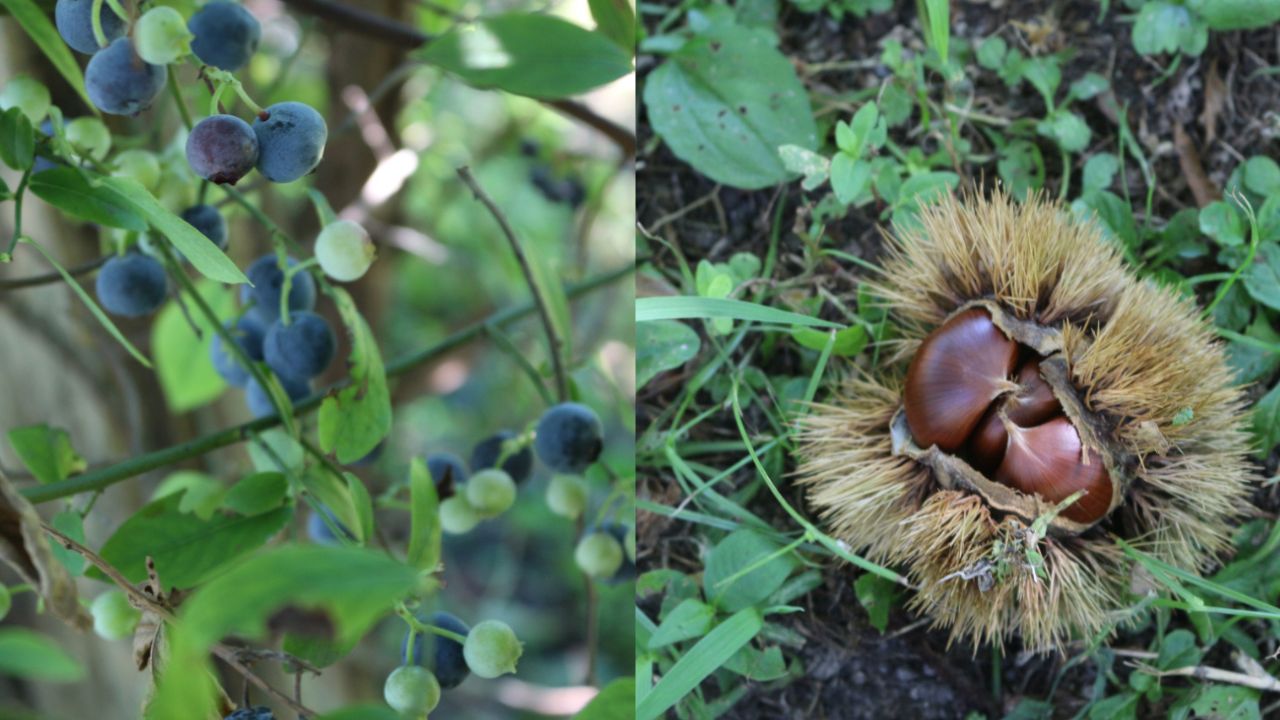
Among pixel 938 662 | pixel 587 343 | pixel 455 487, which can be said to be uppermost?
pixel 455 487

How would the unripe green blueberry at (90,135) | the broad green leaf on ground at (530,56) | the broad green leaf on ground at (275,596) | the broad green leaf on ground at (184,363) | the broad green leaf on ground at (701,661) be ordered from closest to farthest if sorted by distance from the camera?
the broad green leaf on ground at (275,596)
the broad green leaf on ground at (530,56)
the unripe green blueberry at (90,135)
the broad green leaf on ground at (701,661)
the broad green leaf on ground at (184,363)

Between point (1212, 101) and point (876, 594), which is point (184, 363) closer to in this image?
point (876, 594)

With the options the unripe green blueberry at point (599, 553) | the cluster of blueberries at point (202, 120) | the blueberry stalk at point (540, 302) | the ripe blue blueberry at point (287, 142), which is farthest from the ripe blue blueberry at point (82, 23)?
the unripe green blueberry at point (599, 553)

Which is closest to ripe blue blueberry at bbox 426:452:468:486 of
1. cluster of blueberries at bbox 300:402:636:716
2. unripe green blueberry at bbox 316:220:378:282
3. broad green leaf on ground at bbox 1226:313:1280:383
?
cluster of blueberries at bbox 300:402:636:716

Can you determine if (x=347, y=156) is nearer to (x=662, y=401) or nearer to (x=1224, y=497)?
(x=662, y=401)

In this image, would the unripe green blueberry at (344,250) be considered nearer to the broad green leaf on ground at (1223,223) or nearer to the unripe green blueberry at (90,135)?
the unripe green blueberry at (90,135)

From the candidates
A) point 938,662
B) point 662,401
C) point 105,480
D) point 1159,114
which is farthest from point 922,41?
point 105,480

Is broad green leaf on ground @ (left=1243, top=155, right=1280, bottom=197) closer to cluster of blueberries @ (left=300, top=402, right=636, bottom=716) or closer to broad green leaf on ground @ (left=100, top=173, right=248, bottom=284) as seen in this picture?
cluster of blueberries @ (left=300, top=402, right=636, bottom=716)
